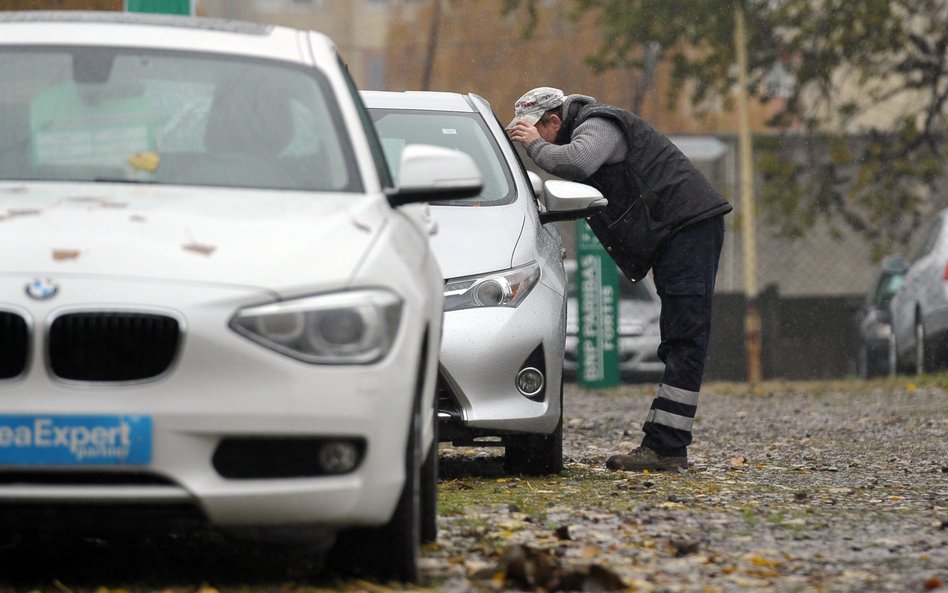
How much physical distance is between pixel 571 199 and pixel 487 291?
0.71 meters

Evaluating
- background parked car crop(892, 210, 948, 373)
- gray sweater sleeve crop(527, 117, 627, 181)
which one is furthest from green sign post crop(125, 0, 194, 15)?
background parked car crop(892, 210, 948, 373)

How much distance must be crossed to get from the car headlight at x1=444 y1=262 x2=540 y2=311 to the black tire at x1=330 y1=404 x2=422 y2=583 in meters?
2.58

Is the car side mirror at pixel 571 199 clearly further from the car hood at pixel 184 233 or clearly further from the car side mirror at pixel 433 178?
the car hood at pixel 184 233

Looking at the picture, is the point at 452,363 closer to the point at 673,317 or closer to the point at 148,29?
the point at 673,317

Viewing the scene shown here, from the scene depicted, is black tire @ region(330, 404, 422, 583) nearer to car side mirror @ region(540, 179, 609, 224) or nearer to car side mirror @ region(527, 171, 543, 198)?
car side mirror @ region(540, 179, 609, 224)

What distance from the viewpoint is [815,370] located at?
20.2 meters

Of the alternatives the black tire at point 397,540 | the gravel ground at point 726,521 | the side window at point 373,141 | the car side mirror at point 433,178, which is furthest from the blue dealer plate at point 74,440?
the side window at point 373,141

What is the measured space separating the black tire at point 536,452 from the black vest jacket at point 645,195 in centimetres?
85

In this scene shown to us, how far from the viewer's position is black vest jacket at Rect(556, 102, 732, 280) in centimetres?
795

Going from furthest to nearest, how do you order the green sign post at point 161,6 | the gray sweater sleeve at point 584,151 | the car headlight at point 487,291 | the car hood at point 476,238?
1. the green sign post at point 161,6
2. the gray sweater sleeve at point 584,151
3. the car hood at point 476,238
4. the car headlight at point 487,291

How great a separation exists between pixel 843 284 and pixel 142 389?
19840mm

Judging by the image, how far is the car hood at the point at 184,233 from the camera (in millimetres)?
4258

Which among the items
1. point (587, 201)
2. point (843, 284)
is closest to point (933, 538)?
point (587, 201)

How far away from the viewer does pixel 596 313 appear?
16484mm
